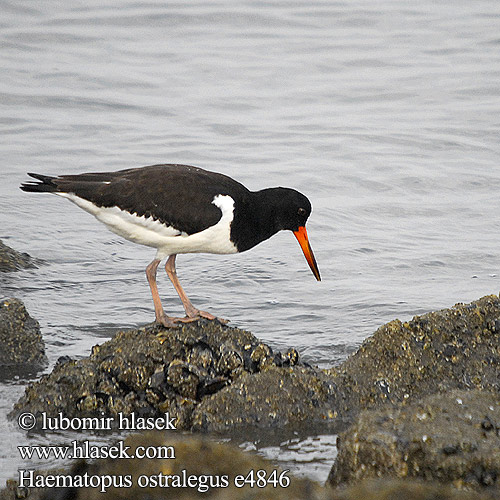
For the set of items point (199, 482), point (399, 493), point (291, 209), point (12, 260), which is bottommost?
point (12, 260)

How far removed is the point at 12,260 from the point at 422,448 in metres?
5.27

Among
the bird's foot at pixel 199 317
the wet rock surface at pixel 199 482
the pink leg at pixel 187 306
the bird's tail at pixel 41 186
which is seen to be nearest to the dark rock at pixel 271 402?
the bird's foot at pixel 199 317

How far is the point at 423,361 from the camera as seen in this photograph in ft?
16.5

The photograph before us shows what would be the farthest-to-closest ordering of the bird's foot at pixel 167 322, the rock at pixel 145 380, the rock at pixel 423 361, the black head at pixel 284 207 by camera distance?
the black head at pixel 284 207 < the bird's foot at pixel 167 322 < the rock at pixel 423 361 < the rock at pixel 145 380

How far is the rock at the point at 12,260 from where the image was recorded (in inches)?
311

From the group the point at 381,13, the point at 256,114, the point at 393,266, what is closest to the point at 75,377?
the point at 393,266

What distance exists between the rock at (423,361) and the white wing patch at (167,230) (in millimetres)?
1269

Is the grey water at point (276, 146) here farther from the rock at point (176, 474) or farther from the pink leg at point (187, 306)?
the rock at point (176, 474)

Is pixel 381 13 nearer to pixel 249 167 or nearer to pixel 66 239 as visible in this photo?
pixel 249 167

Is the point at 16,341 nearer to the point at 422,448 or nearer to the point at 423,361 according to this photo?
the point at 423,361

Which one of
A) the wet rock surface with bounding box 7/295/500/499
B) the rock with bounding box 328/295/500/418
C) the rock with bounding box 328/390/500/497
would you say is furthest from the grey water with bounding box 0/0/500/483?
the rock with bounding box 328/390/500/497

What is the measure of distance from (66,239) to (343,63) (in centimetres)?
756

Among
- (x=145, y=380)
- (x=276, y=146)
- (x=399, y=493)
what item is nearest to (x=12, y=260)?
(x=145, y=380)

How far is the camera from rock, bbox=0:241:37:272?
7.89 metres
